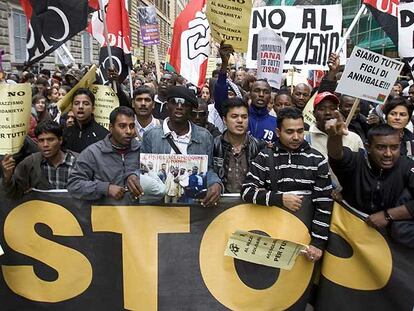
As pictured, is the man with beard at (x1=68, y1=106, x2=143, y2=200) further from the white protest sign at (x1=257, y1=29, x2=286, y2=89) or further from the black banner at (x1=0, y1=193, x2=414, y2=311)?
the white protest sign at (x1=257, y1=29, x2=286, y2=89)

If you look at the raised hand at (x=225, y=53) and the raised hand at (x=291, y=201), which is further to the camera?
the raised hand at (x=225, y=53)

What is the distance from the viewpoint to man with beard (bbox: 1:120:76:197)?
3.30 metres

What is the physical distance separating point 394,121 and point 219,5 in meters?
2.25

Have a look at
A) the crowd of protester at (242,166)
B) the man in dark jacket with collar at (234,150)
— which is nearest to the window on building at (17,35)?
the crowd of protester at (242,166)

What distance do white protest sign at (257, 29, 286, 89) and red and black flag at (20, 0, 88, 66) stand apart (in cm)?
222

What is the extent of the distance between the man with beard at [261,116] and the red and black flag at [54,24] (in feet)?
5.88

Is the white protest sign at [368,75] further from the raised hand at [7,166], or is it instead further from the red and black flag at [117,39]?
the red and black flag at [117,39]

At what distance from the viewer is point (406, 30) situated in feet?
15.6

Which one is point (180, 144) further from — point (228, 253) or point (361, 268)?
point (361, 268)

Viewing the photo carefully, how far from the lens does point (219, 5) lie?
202 inches

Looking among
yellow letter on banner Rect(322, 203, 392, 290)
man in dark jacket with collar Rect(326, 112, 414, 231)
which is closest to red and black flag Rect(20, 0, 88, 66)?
man in dark jacket with collar Rect(326, 112, 414, 231)

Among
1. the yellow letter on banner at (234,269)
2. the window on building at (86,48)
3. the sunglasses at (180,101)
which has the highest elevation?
the window on building at (86,48)

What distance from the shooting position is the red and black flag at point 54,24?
4.20 meters

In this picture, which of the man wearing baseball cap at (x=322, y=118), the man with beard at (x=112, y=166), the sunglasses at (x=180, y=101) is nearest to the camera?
the man with beard at (x=112, y=166)
